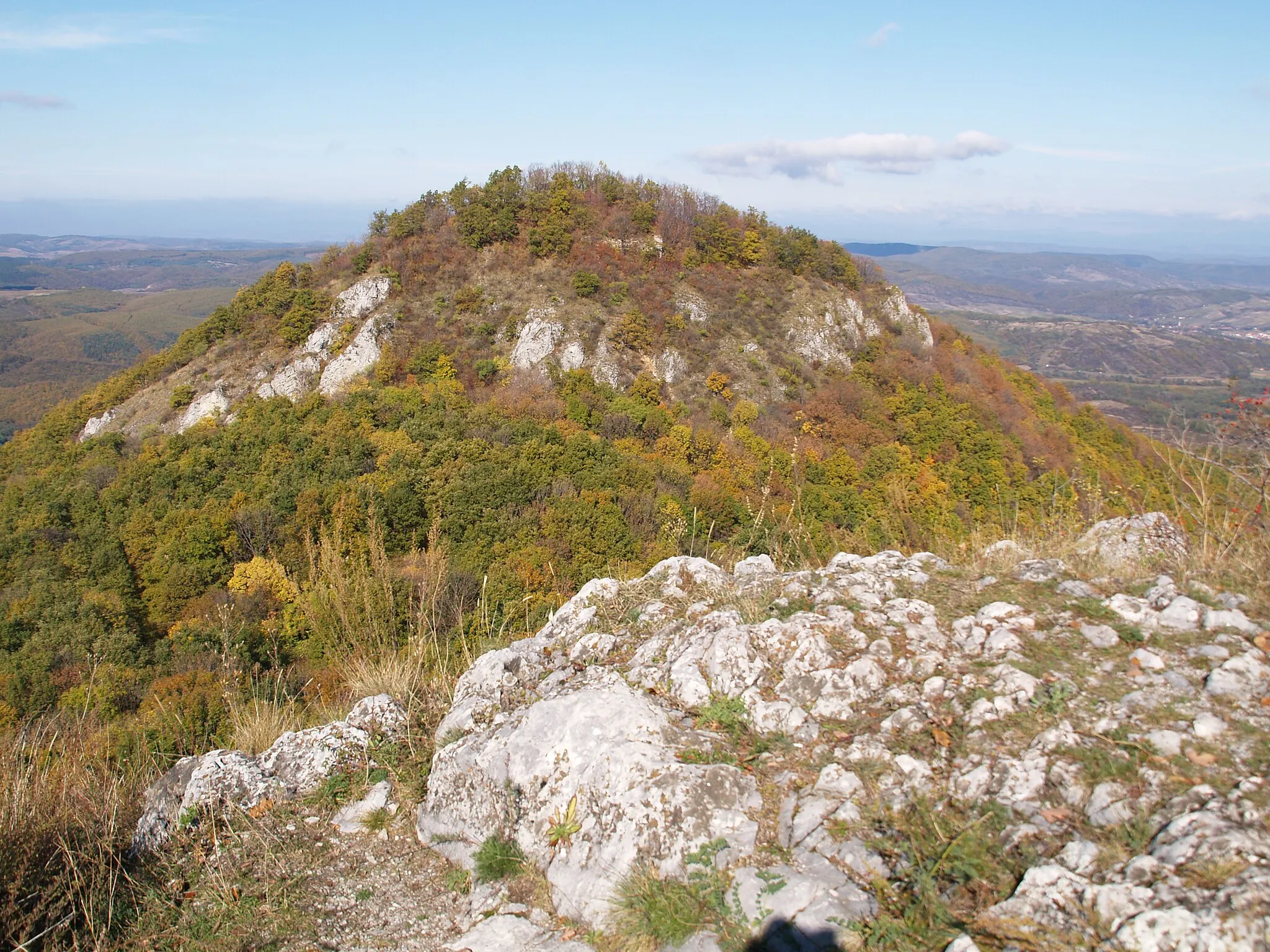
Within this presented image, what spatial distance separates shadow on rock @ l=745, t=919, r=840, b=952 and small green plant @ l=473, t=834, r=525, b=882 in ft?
4.40

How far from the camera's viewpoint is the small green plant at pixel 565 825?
3.47 metres

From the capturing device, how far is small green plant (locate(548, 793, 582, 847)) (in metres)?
3.47

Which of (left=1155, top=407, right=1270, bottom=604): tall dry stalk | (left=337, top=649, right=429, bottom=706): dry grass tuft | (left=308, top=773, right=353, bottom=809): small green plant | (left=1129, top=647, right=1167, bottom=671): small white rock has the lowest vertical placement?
(left=308, top=773, right=353, bottom=809): small green plant

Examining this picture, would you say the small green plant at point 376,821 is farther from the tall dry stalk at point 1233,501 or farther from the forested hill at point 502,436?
the tall dry stalk at point 1233,501

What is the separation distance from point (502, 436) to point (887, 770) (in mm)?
18587

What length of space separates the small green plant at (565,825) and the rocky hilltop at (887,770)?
14 millimetres

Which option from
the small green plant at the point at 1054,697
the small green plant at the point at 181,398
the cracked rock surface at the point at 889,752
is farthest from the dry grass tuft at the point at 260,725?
the small green plant at the point at 181,398

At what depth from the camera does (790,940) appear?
2666 millimetres

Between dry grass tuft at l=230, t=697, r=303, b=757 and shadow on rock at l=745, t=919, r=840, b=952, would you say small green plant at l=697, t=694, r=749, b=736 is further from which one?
dry grass tuft at l=230, t=697, r=303, b=757

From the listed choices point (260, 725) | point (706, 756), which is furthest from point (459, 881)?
point (260, 725)

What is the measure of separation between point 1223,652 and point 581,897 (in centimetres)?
333

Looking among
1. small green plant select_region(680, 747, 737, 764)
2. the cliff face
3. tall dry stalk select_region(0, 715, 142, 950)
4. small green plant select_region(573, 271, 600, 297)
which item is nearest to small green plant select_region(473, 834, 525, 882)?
small green plant select_region(680, 747, 737, 764)

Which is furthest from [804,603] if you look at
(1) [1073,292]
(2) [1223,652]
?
(1) [1073,292]

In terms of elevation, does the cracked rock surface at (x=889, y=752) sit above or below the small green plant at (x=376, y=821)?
above
